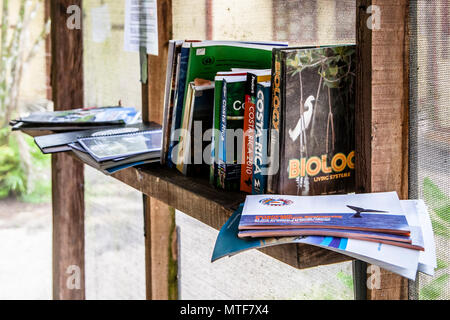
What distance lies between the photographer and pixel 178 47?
106 centimetres

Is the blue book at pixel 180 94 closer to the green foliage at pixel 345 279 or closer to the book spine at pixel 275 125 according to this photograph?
the book spine at pixel 275 125

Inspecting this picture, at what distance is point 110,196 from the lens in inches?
78.4

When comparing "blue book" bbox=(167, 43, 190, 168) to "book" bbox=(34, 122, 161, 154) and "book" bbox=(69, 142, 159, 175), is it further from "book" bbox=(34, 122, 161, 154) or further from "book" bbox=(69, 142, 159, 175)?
"book" bbox=(34, 122, 161, 154)

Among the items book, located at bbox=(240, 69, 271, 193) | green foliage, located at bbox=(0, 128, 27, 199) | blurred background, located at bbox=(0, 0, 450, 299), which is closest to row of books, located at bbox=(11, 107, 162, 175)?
blurred background, located at bbox=(0, 0, 450, 299)

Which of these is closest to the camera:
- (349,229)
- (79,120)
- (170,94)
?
(349,229)

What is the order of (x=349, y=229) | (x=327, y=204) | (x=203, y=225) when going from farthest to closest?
1. (x=203, y=225)
2. (x=327, y=204)
3. (x=349, y=229)

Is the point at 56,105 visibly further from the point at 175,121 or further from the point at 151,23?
the point at 175,121

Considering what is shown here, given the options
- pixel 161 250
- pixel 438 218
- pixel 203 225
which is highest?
pixel 438 218

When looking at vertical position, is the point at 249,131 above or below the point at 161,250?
above

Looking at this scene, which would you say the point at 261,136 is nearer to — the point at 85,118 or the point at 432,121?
the point at 432,121

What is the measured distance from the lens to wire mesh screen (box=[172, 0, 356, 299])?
3.22 feet

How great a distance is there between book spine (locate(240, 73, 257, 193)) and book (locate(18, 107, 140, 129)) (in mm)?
696

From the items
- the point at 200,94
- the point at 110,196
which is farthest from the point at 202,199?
the point at 110,196

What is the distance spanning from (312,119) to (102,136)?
0.65 meters
